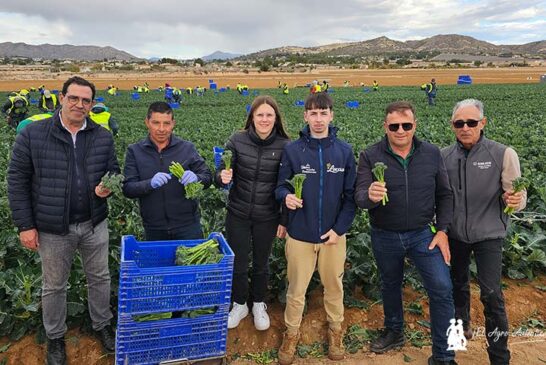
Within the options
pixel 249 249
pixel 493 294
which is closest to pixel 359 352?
pixel 493 294

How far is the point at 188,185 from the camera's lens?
3.78 m

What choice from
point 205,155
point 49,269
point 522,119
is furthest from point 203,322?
point 522,119

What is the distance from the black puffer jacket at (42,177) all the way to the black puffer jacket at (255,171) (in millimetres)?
1443

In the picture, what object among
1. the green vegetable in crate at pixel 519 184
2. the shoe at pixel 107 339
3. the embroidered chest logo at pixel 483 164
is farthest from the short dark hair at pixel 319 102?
the shoe at pixel 107 339

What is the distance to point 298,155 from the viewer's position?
13.0 ft

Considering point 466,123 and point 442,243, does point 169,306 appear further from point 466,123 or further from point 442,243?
point 466,123

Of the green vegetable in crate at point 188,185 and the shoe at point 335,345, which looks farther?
the shoe at point 335,345

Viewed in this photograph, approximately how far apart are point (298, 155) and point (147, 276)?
179 centimetres

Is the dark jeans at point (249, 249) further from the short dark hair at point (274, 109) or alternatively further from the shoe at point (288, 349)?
the short dark hair at point (274, 109)

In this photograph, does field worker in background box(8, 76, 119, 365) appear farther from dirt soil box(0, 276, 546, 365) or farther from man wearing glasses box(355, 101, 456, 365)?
man wearing glasses box(355, 101, 456, 365)

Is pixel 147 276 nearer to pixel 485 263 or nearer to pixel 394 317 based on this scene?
pixel 394 317

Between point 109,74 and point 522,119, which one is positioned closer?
point 522,119

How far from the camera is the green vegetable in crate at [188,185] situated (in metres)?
3.76

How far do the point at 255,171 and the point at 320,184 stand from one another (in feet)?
2.32
